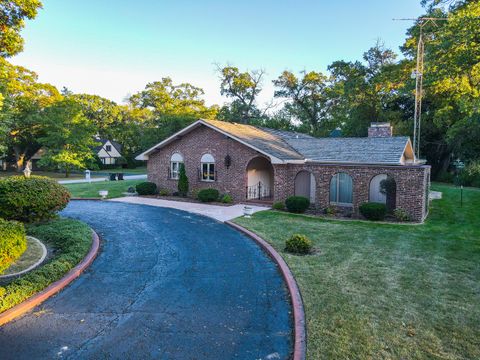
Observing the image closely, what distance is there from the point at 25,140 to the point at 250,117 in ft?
106

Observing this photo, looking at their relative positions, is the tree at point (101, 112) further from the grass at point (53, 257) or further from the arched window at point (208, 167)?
the grass at point (53, 257)

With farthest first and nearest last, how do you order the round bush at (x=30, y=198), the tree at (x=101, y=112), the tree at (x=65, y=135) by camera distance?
the tree at (x=101, y=112), the tree at (x=65, y=135), the round bush at (x=30, y=198)

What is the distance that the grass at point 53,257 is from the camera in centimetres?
704

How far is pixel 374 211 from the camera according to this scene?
1572 centimetres

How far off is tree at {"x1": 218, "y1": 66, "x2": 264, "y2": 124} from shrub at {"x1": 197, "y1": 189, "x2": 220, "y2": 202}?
95.8ft

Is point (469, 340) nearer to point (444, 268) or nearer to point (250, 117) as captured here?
point (444, 268)

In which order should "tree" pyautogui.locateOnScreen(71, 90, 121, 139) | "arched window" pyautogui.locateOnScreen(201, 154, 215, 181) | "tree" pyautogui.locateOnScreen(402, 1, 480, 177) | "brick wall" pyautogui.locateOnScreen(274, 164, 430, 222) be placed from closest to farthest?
"tree" pyautogui.locateOnScreen(402, 1, 480, 177) < "brick wall" pyautogui.locateOnScreen(274, 164, 430, 222) < "arched window" pyautogui.locateOnScreen(201, 154, 215, 181) < "tree" pyautogui.locateOnScreen(71, 90, 121, 139)

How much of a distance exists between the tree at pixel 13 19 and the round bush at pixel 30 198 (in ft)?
15.1

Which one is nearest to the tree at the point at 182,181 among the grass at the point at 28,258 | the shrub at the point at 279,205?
the shrub at the point at 279,205

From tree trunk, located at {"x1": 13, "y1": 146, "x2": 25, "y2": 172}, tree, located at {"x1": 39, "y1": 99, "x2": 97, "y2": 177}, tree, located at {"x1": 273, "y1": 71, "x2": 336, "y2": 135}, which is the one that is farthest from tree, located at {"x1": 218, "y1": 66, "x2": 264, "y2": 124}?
tree trunk, located at {"x1": 13, "y1": 146, "x2": 25, "y2": 172}

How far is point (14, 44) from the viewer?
11.0 meters

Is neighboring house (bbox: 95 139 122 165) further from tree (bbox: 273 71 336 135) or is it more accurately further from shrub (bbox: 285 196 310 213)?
shrub (bbox: 285 196 310 213)

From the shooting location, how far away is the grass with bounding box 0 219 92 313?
7.04 m

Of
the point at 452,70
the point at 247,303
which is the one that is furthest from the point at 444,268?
the point at 452,70
